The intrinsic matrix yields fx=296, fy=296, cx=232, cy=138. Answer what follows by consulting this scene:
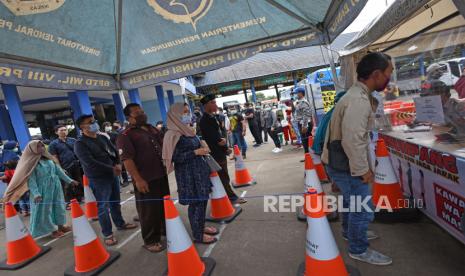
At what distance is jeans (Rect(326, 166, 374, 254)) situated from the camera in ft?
8.27

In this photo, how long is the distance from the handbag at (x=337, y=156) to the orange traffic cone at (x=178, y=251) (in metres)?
1.60

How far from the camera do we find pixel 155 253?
Answer: 3.67 meters

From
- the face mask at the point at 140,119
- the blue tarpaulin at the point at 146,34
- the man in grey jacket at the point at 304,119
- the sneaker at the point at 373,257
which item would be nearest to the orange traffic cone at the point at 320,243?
the sneaker at the point at 373,257

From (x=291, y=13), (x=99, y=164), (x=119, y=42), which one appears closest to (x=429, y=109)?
(x=291, y=13)

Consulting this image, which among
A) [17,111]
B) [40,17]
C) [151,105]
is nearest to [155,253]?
[40,17]

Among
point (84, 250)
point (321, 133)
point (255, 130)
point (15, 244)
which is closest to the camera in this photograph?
point (321, 133)

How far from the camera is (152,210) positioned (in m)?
3.66

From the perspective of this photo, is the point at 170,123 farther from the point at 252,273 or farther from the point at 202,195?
the point at 252,273

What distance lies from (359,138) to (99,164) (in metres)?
3.34

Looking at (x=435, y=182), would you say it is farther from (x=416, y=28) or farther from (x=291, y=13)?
(x=291, y=13)

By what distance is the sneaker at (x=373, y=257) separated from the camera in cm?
268

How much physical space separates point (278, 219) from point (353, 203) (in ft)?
5.68

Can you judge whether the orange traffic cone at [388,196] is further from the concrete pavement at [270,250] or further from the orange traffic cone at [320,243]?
the orange traffic cone at [320,243]

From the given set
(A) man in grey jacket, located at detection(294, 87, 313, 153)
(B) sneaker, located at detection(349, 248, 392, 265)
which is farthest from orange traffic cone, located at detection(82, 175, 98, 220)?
(A) man in grey jacket, located at detection(294, 87, 313, 153)
